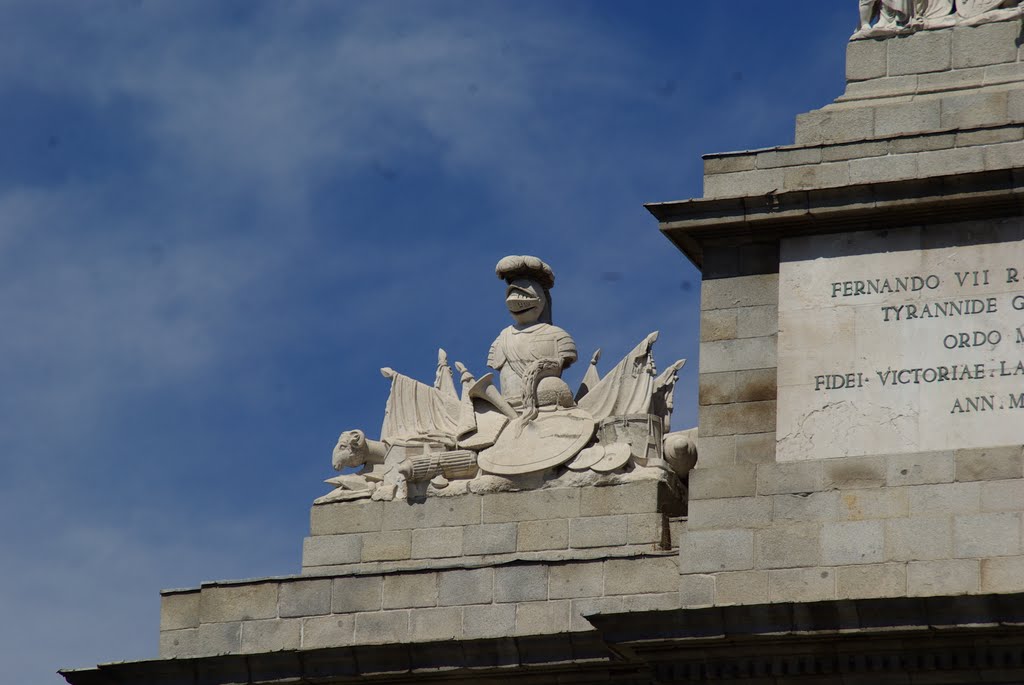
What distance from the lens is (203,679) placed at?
29.2 meters

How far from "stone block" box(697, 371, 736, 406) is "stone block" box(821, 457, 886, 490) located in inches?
54.2

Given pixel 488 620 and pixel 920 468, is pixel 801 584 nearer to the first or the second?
pixel 920 468

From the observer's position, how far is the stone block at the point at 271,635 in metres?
29.4

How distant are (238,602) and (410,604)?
196cm

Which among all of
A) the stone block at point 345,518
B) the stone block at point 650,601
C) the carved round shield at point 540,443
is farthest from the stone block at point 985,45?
the stone block at point 345,518

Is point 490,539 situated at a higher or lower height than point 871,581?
higher

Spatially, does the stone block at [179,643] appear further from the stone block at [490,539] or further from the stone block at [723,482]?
the stone block at [723,482]

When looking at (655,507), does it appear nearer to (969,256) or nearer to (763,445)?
(763,445)

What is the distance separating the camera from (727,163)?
95.9 feet

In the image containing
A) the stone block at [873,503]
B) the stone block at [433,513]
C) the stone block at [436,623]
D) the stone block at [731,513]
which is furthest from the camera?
the stone block at [433,513]

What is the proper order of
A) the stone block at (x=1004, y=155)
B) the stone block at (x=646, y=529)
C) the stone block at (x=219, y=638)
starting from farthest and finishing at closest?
1. the stone block at (x=219, y=638)
2. the stone block at (x=646, y=529)
3. the stone block at (x=1004, y=155)

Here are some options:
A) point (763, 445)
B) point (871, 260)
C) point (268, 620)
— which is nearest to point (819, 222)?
point (871, 260)

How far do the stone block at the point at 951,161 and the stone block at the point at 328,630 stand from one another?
7.42 metres

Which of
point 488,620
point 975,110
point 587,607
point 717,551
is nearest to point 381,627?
point 488,620
